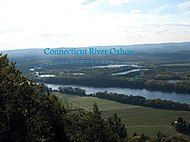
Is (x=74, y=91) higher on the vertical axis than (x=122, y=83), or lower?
lower

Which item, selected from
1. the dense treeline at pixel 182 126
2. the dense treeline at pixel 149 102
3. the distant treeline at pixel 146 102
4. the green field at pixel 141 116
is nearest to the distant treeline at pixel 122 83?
the distant treeline at pixel 146 102

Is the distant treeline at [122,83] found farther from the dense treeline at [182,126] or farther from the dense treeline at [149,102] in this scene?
the dense treeline at [182,126]

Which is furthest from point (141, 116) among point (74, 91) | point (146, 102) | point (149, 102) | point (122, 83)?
point (122, 83)

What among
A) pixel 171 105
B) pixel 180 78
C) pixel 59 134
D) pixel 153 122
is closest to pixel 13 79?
pixel 59 134

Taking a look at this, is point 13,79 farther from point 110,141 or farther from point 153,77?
point 153,77

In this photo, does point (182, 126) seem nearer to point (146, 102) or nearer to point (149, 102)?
point (149, 102)

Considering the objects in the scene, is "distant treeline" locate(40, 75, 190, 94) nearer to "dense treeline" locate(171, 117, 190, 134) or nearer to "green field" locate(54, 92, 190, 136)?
"green field" locate(54, 92, 190, 136)

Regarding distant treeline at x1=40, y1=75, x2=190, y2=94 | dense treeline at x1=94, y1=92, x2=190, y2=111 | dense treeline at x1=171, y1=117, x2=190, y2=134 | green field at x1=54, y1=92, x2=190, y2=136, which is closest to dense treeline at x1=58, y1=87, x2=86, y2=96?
dense treeline at x1=94, y1=92, x2=190, y2=111
